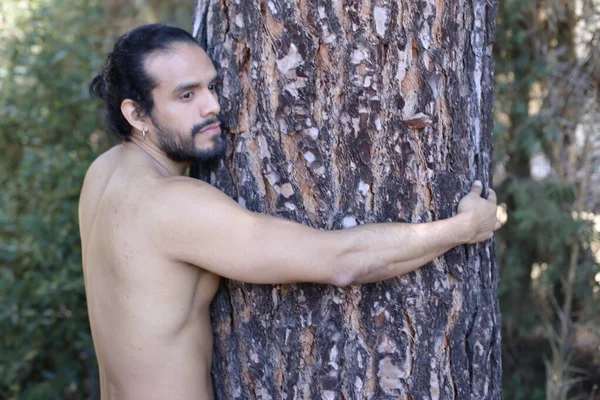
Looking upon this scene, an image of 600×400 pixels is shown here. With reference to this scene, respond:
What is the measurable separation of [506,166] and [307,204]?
331cm

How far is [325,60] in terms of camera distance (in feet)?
7.29

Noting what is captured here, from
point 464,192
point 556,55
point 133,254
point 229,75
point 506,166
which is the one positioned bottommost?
point 133,254

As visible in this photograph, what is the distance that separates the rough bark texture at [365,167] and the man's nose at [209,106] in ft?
0.37

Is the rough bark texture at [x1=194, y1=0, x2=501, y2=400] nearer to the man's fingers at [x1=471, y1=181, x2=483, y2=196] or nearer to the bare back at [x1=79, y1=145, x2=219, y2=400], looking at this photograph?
the man's fingers at [x1=471, y1=181, x2=483, y2=196]

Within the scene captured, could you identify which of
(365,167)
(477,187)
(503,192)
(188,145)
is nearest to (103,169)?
(188,145)

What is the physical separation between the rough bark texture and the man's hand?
0.12 feet

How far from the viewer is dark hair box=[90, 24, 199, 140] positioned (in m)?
2.48

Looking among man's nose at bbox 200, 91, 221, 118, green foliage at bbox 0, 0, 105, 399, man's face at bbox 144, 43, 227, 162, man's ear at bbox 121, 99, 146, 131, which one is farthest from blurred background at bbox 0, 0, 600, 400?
man's nose at bbox 200, 91, 221, 118

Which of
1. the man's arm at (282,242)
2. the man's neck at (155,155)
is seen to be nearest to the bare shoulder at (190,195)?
the man's arm at (282,242)

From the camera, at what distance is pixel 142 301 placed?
2350mm

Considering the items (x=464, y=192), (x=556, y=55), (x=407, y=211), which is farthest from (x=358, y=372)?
(x=556, y=55)

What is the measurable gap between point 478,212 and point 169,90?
1.10 meters

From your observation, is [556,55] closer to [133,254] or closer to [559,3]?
[559,3]

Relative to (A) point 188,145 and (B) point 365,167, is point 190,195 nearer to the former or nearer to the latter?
(A) point 188,145
